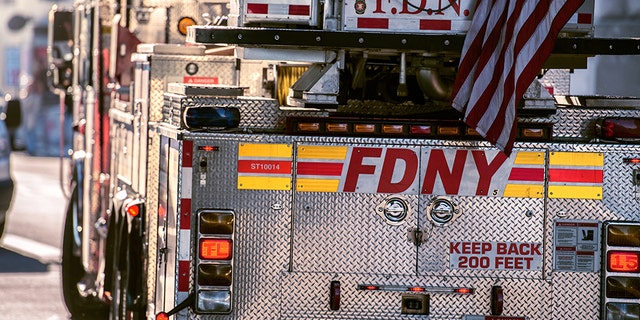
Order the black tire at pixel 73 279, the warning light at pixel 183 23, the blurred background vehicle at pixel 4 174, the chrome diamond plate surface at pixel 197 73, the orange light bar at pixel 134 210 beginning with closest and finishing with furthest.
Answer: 1. the orange light bar at pixel 134 210
2. the chrome diamond plate surface at pixel 197 73
3. the warning light at pixel 183 23
4. the black tire at pixel 73 279
5. the blurred background vehicle at pixel 4 174

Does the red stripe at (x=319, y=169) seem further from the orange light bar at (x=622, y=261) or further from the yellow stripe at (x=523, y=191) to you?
the orange light bar at (x=622, y=261)

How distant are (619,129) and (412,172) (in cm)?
115

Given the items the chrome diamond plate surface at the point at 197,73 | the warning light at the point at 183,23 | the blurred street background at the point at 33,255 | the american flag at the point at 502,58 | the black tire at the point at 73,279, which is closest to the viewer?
the american flag at the point at 502,58

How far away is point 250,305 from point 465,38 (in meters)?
1.86

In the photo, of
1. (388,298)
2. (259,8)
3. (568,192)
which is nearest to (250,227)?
(388,298)

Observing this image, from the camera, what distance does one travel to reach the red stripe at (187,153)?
25.1ft

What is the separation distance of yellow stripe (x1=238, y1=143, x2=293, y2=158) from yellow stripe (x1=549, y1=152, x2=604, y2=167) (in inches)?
57.0

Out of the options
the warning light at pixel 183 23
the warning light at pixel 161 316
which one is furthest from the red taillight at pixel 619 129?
the warning light at pixel 183 23

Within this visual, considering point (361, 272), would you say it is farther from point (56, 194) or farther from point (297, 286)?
point (56, 194)

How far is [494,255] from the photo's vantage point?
775 cm

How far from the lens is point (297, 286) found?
7695 millimetres

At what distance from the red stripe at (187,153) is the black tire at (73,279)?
4755 mm

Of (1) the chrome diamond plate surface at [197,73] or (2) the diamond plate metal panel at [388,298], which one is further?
(1) the chrome diamond plate surface at [197,73]

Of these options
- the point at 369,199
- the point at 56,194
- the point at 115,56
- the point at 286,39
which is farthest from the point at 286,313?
the point at 56,194
